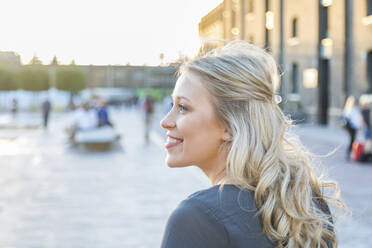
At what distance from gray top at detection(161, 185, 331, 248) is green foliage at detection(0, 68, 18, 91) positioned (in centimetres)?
8122

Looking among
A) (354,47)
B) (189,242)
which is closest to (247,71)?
(189,242)

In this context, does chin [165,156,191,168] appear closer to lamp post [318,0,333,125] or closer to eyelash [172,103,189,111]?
eyelash [172,103,189,111]

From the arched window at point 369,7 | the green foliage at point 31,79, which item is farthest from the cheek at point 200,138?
the green foliage at point 31,79

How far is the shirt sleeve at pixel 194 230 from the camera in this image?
1355 mm

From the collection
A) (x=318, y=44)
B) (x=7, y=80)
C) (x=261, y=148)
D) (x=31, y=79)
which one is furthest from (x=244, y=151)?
(x=31, y=79)

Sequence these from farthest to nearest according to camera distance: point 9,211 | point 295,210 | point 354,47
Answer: point 354,47
point 9,211
point 295,210

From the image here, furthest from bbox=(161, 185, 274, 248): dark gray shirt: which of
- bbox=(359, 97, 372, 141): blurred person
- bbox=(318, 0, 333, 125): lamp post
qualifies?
bbox=(318, 0, 333, 125): lamp post

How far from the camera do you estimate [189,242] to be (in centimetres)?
135

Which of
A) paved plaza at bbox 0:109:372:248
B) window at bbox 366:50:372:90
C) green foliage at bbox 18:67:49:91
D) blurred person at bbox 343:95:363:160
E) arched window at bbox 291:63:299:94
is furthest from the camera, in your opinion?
green foliage at bbox 18:67:49:91

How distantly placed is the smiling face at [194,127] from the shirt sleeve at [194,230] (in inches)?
10.8

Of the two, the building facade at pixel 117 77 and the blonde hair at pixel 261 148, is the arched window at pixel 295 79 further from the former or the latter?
the building facade at pixel 117 77

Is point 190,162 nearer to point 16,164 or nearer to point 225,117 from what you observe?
point 225,117

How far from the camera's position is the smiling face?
160 centimetres

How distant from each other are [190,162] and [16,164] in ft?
41.8
